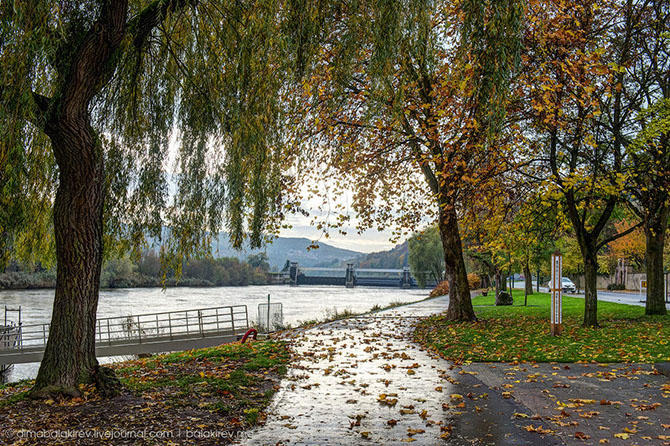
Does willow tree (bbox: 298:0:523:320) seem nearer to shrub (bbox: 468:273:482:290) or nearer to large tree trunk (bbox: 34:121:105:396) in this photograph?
large tree trunk (bbox: 34:121:105:396)

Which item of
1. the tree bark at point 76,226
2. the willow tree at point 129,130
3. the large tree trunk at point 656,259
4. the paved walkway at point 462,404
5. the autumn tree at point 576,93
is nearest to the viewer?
the paved walkway at point 462,404

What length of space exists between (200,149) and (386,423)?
188 inches

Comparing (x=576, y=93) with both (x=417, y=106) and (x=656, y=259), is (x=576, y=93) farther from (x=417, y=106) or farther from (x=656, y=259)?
(x=656, y=259)

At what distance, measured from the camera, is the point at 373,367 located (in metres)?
10.2

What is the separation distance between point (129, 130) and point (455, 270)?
39.3 feet

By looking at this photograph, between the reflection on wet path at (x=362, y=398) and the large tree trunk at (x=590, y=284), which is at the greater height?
the large tree trunk at (x=590, y=284)

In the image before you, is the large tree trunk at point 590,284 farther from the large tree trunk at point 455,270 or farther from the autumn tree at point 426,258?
the autumn tree at point 426,258

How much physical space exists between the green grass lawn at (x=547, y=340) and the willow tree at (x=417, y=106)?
79.8 inches

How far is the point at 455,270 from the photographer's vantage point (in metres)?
17.7

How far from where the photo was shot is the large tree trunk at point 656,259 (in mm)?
18516

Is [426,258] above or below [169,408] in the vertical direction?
above

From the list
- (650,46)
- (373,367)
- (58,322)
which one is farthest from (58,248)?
(650,46)

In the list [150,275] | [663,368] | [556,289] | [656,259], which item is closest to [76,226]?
[663,368]

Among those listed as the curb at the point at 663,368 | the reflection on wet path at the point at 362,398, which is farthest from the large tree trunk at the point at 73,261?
the curb at the point at 663,368
